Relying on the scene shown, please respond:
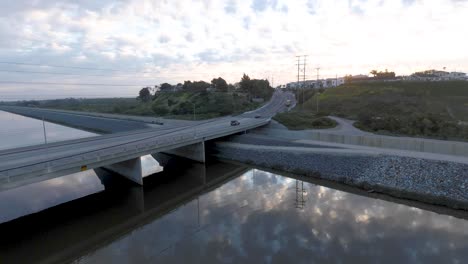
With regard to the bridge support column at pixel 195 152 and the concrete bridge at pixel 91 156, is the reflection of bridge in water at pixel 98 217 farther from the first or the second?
the bridge support column at pixel 195 152

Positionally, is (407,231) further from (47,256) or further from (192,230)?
(47,256)

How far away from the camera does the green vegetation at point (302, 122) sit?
4444 cm

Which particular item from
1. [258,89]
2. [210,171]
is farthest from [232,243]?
[258,89]

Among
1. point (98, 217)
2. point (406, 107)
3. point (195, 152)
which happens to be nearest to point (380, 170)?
point (195, 152)

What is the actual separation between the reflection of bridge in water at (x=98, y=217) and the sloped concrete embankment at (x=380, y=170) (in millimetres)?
6418

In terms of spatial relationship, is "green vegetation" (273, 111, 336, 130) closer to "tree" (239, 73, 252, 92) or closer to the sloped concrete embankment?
the sloped concrete embankment

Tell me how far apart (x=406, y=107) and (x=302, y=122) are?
25.2 metres

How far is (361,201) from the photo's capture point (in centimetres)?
2348

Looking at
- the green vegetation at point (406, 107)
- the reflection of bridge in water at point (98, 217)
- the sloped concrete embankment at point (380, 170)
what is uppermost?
the green vegetation at point (406, 107)

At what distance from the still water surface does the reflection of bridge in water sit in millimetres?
73

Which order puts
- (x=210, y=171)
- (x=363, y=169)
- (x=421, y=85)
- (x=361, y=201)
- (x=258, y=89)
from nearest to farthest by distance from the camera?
(x=361, y=201)
(x=363, y=169)
(x=210, y=171)
(x=421, y=85)
(x=258, y=89)

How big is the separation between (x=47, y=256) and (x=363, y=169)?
27.5 meters

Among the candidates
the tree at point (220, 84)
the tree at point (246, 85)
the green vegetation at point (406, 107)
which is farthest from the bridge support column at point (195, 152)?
the tree at point (246, 85)

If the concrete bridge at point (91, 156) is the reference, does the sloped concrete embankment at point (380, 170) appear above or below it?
below
